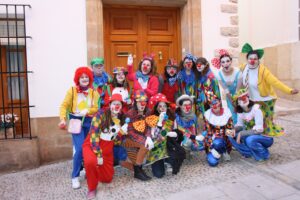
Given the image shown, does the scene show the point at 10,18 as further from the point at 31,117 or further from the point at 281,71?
the point at 281,71

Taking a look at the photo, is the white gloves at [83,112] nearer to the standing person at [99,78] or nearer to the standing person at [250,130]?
the standing person at [99,78]

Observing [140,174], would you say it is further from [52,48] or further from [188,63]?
[52,48]

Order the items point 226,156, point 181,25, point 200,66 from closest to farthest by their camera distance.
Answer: point 226,156 < point 200,66 < point 181,25

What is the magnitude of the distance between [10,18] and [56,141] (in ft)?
6.74

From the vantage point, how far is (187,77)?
4355 millimetres

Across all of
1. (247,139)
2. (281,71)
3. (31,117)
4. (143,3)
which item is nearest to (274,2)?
(281,71)

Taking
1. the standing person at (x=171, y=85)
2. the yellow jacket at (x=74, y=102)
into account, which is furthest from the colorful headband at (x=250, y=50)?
the yellow jacket at (x=74, y=102)

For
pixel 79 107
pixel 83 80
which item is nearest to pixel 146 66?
pixel 83 80

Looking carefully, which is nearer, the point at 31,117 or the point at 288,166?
the point at 288,166

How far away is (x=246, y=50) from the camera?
421 centimetres

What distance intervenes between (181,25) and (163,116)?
2.55m

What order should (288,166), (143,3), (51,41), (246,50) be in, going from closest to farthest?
(288,166) < (246,50) < (51,41) < (143,3)

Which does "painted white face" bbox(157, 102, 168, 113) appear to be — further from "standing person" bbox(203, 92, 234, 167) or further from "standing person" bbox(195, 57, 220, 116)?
"standing person" bbox(195, 57, 220, 116)

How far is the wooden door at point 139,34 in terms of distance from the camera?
5.32 m
